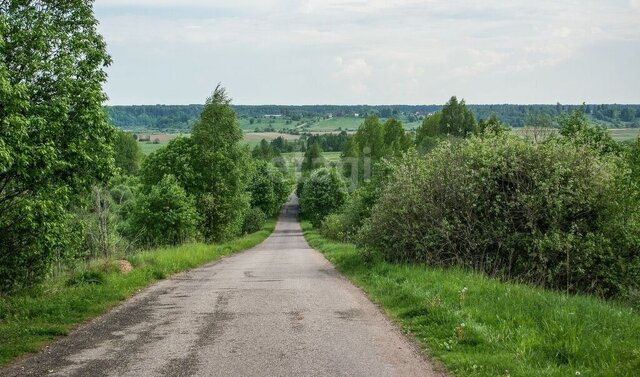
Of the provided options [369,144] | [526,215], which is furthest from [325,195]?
[526,215]

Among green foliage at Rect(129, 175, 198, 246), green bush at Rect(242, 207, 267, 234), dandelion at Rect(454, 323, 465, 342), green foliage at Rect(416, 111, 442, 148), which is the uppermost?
green foliage at Rect(416, 111, 442, 148)

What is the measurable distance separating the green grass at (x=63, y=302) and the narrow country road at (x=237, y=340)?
16.0 inches

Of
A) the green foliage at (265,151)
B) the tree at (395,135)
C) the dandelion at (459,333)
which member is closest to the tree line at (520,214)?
the dandelion at (459,333)

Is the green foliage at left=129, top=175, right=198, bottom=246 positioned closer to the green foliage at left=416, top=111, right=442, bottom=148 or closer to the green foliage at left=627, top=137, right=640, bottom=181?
the green foliage at left=627, top=137, right=640, bottom=181

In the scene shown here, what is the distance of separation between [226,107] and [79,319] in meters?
33.9

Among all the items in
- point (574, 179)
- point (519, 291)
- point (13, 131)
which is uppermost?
point (13, 131)

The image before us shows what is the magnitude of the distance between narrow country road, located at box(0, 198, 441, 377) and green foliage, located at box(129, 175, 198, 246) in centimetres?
2086

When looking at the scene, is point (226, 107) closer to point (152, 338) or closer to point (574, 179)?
point (574, 179)

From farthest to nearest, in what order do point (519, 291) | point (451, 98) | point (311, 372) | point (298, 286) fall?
point (451, 98) < point (298, 286) < point (519, 291) < point (311, 372)

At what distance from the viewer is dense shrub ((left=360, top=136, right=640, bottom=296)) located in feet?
55.4

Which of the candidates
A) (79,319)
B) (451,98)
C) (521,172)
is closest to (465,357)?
(79,319)

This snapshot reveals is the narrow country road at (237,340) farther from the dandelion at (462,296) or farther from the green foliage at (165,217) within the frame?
the green foliage at (165,217)

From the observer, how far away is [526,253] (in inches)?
698

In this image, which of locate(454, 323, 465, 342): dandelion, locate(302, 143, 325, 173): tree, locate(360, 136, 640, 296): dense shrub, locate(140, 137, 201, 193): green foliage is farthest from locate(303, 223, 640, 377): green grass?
locate(302, 143, 325, 173): tree
